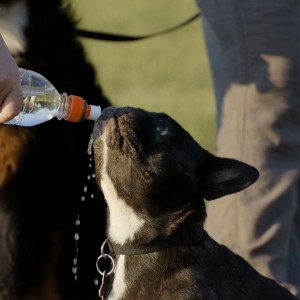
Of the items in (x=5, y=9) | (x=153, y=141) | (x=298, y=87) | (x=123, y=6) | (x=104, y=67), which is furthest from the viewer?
(x=123, y=6)

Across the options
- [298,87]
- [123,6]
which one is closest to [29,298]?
[298,87]

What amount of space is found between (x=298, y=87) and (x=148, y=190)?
1.33 m

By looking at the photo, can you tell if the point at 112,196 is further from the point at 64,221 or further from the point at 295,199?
the point at 295,199

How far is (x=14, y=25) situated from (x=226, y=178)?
1230 mm

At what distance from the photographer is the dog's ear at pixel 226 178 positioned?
3.70m

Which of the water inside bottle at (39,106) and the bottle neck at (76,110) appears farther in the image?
the water inside bottle at (39,106)

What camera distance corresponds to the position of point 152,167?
3.67 m

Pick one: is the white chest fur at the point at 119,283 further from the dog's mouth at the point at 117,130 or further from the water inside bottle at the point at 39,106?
the water inside bottle at the point at 39,106

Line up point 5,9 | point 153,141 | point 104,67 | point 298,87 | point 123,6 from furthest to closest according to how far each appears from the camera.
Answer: point 123,6 < point 104,67 < point 298,87 < point 5,9 < point 153,141

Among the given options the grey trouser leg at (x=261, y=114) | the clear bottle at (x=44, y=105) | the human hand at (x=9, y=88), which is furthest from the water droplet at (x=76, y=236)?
the human hand at (x=9, y=88)

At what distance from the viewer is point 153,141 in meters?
3.68

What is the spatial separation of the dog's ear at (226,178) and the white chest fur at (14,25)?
3.51ft

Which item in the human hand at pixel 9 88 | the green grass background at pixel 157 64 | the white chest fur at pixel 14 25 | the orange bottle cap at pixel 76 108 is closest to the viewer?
the human hand at pixel 9 88

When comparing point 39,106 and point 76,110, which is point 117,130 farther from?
point 39,106
